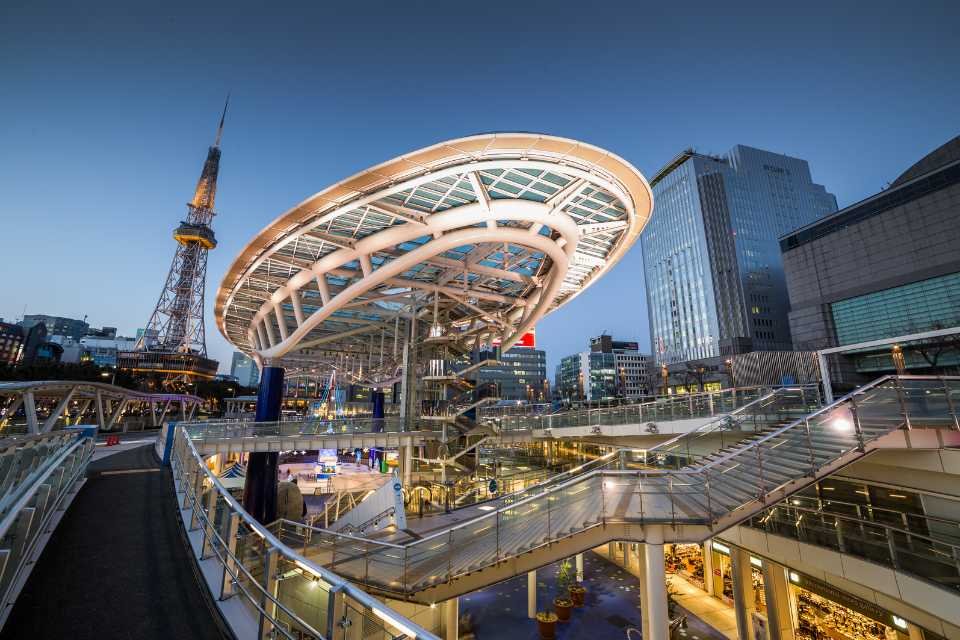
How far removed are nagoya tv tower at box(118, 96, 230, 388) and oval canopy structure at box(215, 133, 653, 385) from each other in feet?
274

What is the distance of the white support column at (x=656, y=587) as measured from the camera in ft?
32.2

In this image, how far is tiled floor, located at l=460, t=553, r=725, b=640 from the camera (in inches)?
622

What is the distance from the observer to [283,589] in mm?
3898

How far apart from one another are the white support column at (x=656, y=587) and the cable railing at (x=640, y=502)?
2.11ft

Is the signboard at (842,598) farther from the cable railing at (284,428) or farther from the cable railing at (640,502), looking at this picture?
the cable railing at (284,428)

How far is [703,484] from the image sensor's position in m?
9.63

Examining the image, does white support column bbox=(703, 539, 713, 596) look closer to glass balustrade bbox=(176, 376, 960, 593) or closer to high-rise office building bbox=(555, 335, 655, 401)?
glass balustrade bbox=(176, 376, 960, 593)

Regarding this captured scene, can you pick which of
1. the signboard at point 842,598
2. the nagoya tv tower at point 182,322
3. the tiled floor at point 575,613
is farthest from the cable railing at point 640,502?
the nagoya tv tower at point 182,322

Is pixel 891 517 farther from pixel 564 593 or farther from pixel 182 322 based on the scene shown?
pixel 182 322

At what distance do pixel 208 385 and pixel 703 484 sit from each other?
9751 cm

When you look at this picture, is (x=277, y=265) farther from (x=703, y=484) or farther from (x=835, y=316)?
(x=835, y=316)

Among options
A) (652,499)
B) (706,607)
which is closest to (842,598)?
(706,607)

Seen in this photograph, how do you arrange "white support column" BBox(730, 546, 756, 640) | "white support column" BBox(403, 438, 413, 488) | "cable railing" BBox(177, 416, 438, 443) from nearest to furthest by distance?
"white support column" BBox(730, 546, 756, 640) < "cable railing" BBox(177, 416, 438, 443) < "white support column" BBox(403, 438, 413, 488)

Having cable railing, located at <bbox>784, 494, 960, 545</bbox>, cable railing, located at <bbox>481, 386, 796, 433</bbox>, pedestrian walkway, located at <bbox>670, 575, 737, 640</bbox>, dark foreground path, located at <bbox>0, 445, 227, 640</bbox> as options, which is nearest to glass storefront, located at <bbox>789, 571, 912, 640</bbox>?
cable railing, located at <bbox>784, 494, 960, 545</bbox>
